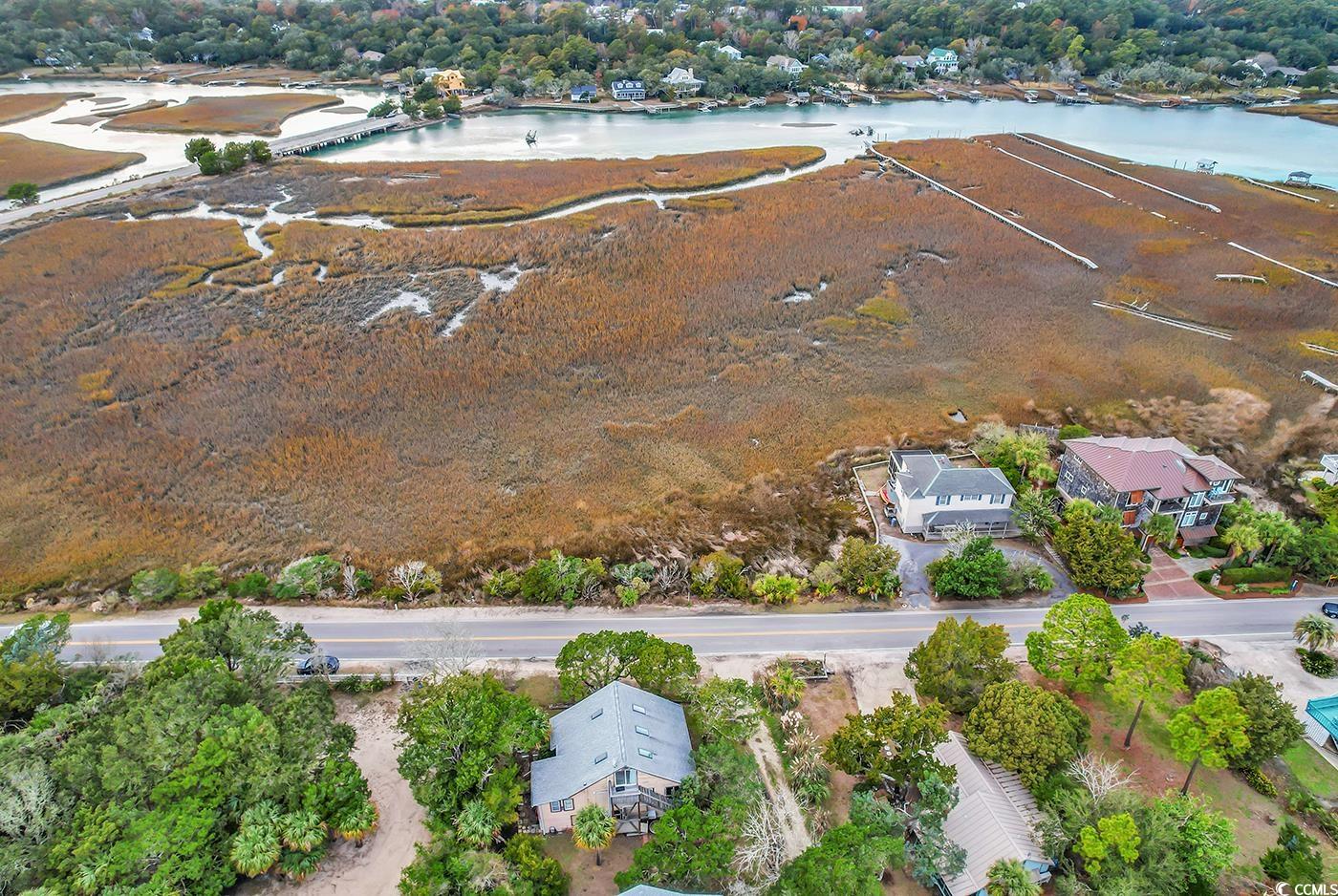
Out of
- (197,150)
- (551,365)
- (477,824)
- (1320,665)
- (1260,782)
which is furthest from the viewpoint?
(197,150)

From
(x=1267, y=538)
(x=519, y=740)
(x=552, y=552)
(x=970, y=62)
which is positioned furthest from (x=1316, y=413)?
(x=970, y=62)

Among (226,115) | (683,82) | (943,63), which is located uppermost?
(943,63)

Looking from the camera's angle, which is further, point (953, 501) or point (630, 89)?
point (630, 89)

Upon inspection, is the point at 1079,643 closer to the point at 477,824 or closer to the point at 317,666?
the point at 477,824

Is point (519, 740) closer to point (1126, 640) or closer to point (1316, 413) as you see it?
point (1126, 640)

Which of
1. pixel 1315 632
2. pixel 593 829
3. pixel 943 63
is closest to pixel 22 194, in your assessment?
pixel 593 829

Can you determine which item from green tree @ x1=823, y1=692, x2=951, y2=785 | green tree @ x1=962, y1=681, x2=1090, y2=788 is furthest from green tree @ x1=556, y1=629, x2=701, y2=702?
green tree @ x1=962, y1=681, x2=1090, y2=788

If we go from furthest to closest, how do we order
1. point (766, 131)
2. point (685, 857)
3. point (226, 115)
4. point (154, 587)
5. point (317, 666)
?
1. point (766, 131)
2. point (226, 115)
3. point (154, 587)
4. point (317, 666)
5. point (685, 857)
